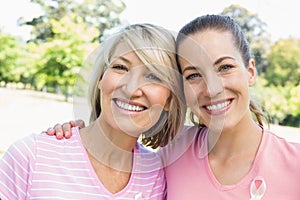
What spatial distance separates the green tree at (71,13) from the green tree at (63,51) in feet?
0.75

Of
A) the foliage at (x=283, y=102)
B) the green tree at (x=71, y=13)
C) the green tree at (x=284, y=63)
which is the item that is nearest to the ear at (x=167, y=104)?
the foliage at (x=283, y=102)

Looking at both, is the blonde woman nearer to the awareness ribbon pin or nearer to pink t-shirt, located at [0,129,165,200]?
pink t-shirt, located at [0,129,165,200]

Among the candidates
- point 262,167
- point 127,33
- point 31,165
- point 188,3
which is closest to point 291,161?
point 262,167

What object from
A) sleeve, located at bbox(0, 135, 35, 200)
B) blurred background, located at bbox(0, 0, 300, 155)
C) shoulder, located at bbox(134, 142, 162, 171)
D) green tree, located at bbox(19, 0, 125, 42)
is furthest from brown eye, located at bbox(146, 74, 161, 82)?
green tree, located at bbox(19, 0, 125, 42)

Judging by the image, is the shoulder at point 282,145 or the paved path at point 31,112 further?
the paved path at point 31,112

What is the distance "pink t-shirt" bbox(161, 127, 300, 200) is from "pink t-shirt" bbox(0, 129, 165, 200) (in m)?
0.10

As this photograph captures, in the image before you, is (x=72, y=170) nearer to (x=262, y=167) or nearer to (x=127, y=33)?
(x=127, y=33)

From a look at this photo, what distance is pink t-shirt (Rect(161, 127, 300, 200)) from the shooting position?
108 centimetres

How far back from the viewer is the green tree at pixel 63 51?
38.7 ft

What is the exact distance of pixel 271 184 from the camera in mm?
1091

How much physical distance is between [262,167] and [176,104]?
287 millimetres

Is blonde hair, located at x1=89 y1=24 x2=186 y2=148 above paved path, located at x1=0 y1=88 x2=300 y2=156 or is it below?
above

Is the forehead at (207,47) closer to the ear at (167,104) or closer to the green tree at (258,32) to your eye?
the ear at (167,104)

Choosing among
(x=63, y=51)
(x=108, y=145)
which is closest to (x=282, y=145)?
(x=108, y=145)
